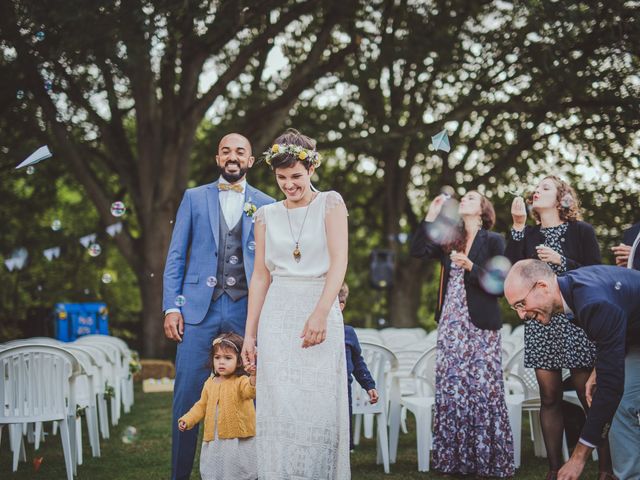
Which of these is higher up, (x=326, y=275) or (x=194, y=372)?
(x=326, y=275)

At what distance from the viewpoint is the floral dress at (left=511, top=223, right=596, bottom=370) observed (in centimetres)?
470

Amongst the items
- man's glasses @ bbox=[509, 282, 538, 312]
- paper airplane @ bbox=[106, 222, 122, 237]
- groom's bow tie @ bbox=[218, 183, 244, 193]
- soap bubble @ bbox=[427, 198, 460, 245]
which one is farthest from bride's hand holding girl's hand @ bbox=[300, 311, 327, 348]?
paper airplane @ bbox=[106, 222, 122, 237]

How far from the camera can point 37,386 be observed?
536cm

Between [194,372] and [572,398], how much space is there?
2.98 meters

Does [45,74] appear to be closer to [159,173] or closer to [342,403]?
[159,173]

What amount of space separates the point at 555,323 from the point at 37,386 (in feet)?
11.3

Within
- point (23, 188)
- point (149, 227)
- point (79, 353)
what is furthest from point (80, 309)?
point (79, 353)

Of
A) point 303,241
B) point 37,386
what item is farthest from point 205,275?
point 37,386

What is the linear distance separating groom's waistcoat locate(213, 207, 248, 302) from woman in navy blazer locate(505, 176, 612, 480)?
178 cm

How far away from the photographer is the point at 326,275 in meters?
3.63

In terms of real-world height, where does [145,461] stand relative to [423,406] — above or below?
below

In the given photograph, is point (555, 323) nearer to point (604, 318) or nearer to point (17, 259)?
point (604, 318)

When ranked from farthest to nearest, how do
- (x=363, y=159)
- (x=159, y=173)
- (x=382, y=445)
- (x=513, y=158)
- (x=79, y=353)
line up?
(x=363, y=159), (x=513, y=158), (x=159, y=173), (x=79, y=353), (x=382, y=445)

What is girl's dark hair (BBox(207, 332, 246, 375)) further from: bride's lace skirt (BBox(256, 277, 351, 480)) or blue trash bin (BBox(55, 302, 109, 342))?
blue trash bin (BBox(55, 302, 109, 342))
